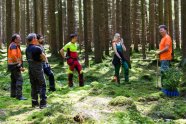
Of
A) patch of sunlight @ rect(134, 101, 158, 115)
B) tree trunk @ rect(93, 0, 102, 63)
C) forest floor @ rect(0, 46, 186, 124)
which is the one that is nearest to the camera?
forest floor @ rect(0, 46, 186, 124)

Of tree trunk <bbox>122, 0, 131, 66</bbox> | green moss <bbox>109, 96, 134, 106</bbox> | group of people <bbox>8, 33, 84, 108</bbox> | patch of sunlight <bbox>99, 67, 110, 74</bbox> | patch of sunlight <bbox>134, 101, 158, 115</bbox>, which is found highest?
tree trunk <bbox>122, 0, 131, 66</bbox>

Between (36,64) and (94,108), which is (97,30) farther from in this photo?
(94,108)

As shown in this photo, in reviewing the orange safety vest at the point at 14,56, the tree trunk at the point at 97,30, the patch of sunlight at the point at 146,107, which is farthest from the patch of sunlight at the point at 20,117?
the tree trunk at the point at 97,30

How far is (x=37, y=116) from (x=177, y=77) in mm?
4383

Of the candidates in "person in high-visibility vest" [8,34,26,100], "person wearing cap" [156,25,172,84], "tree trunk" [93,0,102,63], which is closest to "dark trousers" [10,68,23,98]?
"person in high-visibility vest" [8,34,26,100]

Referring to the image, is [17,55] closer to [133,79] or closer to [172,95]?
[172,95]

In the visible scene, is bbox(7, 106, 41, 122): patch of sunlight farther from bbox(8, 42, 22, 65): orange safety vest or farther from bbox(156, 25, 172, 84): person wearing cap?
bbox(156, 25, 172, 84): person wearing cap

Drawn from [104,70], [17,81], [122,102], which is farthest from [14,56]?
[104,70]

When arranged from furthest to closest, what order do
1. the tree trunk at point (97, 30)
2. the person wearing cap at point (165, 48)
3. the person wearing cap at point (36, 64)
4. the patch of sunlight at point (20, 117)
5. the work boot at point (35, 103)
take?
the tree trunk at point (97, 30) → the person wearing cap at point (165, 48) → the work boot at point (35, 103) → the person wearing cap at point (36, 64) → the patch of sunlight at point (20, 117)

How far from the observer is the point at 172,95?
1041cm

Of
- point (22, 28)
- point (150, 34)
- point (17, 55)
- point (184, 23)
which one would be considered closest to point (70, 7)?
point (184, 23)

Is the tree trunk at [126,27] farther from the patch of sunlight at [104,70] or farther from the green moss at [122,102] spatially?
the green moss at [122,102]

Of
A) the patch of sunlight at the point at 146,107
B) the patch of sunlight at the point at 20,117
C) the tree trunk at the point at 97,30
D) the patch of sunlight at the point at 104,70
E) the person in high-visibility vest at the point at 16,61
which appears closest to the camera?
the patch of sunlight at the point at 20,117

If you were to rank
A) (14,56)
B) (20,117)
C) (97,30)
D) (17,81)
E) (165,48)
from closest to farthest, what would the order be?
1. (20,117)
2. (14,56)
3. (17,81)
4. (165,48)
5. (97,30)
